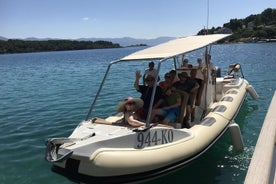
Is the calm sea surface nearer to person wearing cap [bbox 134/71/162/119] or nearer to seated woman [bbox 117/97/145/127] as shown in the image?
seated woman [bbox 117/97/145/127]

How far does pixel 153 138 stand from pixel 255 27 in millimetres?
118650

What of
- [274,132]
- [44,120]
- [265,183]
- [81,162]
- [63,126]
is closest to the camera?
[265,183]

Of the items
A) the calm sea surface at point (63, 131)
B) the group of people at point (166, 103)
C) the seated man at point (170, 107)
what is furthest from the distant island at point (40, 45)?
the seated man at point (170, 107)

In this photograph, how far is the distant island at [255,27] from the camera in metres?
100

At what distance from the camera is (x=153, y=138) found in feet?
17.5

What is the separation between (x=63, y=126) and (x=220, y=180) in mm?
5205

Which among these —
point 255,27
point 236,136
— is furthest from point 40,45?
point 236,136

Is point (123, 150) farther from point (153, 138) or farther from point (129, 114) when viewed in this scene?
point (129, 114)

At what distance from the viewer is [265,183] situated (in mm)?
2424

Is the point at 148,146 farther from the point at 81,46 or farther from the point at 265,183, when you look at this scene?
the point at 81,46

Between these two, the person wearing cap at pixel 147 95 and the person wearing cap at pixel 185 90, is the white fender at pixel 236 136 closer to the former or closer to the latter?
the person wearing cap at pixel 185 90

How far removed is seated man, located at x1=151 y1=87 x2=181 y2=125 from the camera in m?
6.46

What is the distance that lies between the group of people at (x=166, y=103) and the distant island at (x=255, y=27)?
285ft

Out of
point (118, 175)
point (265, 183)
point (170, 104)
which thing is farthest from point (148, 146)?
A: point (265, 183)
